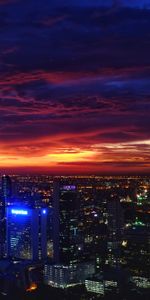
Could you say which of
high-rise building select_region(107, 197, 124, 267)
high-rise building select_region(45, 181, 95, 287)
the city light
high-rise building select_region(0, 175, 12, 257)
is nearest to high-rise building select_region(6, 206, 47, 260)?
the city light

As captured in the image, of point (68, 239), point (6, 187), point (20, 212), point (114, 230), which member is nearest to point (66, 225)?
point (68, 239)

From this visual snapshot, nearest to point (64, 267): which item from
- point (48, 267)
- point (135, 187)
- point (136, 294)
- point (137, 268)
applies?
point (48, 267)

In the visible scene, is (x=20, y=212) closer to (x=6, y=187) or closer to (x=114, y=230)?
(x=6, y=187)

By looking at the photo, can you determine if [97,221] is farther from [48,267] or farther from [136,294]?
[136,294]

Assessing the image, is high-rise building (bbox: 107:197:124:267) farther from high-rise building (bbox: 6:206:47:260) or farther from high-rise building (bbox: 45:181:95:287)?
high-rise building (bbox: 6:206:47:260)

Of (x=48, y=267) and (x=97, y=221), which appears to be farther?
(x=97, y=221)

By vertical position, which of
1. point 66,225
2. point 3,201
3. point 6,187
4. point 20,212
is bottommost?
point 66,225

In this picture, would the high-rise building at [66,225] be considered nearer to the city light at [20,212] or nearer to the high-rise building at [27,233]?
the high-rise building at [27,233]

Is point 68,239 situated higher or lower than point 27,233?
lower

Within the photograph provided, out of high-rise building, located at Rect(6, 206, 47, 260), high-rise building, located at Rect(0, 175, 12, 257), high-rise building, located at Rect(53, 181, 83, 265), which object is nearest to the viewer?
high-rise building, located at Rect(53, 181, 83, 265)
